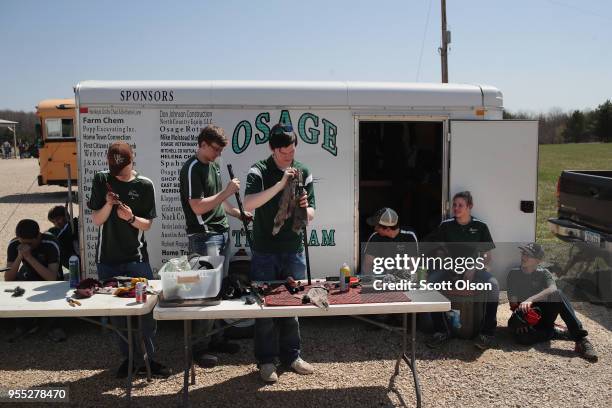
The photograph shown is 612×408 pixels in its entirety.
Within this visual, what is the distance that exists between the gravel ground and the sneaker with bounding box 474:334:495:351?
7cm

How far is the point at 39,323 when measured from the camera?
17.5 ft

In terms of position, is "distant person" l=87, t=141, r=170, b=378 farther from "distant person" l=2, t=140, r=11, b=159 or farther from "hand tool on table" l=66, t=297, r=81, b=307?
"distant person" l=2, t=140, r=11, b=159

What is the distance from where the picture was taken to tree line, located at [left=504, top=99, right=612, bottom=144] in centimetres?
4778

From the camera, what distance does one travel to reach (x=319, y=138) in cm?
538

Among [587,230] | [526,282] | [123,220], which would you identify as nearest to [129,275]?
[123,220]

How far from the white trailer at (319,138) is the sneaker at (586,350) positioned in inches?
44.2

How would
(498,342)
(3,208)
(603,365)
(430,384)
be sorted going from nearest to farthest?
(430,384) < (603,365) < (498,342) < (3,208)

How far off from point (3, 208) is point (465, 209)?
14.3 meters

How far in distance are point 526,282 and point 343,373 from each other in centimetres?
196

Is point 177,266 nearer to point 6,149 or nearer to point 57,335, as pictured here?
point 57,335

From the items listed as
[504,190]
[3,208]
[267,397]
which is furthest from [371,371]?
[3,208]

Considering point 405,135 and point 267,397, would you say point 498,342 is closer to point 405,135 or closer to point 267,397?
point 267,397

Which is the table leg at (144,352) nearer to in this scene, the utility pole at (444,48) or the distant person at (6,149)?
the utility pole at (444,48)

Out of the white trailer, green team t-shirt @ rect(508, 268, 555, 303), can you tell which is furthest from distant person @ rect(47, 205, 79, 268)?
green team t-shirt @ rect(508, 268, 555, 303)
